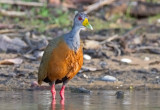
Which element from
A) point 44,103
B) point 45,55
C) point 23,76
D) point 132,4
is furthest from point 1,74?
point 132,4

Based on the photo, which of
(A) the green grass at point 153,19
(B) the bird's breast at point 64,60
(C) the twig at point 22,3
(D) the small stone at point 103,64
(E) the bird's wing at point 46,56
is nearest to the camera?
(B) the bird's breast at point 64,60

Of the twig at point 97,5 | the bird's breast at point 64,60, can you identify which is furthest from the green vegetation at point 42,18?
the bird's breast at point 64,60

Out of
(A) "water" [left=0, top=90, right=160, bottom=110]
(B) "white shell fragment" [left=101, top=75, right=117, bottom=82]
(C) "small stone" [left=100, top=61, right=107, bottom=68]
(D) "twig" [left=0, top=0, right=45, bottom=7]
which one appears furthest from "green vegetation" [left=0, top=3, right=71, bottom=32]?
(A) "water" [left=0, top=90, right=160, bottom=110]

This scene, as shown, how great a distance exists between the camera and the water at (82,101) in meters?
6.63

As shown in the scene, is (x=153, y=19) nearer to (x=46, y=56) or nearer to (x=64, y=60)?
(x=46, y=56)

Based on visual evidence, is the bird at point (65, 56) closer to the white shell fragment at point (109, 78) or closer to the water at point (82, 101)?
the water at point (82, 101)

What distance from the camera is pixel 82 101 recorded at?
724 centimetres

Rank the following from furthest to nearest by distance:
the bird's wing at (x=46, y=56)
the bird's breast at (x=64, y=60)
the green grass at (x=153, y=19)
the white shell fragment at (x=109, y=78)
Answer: the green grass at (x=153, y=19) < the white shell fragment at (x=109, y=78) < the bird's wing at (x=46, y=56) < the bird's breast at (x=64, y=60)

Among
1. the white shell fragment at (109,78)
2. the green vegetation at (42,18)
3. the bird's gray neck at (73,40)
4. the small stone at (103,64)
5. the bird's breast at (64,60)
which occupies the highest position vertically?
the green vegetation at (42,18)

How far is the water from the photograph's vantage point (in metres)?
6.63

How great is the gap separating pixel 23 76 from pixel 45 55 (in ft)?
4.95

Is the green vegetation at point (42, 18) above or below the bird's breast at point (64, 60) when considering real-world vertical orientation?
above

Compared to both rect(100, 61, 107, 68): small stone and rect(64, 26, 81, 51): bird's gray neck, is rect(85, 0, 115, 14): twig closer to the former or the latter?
rect(100, 61, 107, 68): small stone

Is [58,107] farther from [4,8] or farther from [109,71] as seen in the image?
[4,8]
